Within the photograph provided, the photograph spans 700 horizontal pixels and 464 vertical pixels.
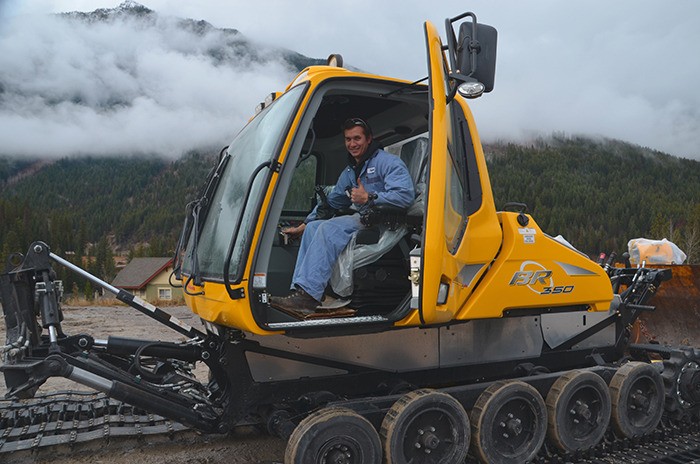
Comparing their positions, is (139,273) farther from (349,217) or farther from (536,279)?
(536,279)

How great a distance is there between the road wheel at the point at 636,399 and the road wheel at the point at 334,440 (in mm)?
2048

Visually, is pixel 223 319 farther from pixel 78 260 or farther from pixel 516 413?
pixel 78 260

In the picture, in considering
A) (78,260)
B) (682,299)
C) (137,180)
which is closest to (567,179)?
(78,260)

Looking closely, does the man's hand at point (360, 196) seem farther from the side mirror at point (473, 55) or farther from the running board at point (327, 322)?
the side mirror at point (473, 55)

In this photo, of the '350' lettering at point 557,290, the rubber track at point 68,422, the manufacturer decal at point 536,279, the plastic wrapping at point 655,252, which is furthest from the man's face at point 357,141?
the plastic wrapping at point 655,252

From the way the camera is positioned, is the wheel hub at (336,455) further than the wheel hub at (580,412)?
No

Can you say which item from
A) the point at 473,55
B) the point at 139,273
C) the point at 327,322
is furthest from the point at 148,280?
the point at 473,55

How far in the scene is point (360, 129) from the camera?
4.30m

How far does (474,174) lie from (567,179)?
109701 millimetres

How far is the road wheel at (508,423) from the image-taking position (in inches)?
151

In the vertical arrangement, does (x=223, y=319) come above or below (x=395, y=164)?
below

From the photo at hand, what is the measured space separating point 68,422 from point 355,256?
2703 millimetres

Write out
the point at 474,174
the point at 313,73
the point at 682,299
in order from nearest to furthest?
1. the point at 313,73
2. the point at 474,174
3. the point at 682,299

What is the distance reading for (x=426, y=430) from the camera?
12.1 ft
